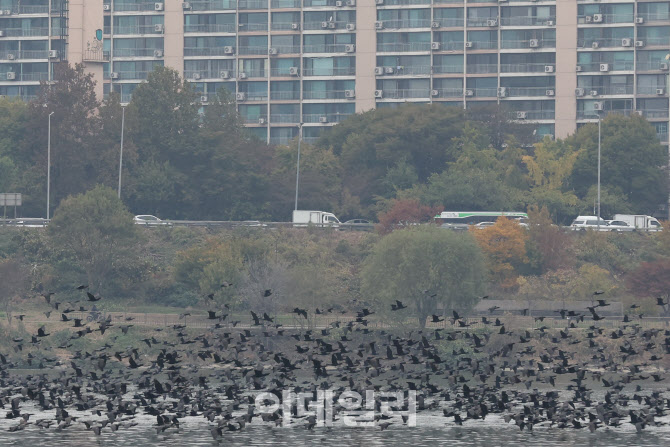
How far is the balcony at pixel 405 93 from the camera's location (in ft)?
646

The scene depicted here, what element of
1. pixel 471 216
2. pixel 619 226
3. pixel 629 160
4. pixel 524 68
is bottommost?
pixel 619 226

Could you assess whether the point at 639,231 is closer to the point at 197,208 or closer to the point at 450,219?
the point at 450,219

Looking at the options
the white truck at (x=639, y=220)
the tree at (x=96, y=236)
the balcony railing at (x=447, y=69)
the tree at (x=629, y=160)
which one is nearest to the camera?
the tree at (x=96, y=236)

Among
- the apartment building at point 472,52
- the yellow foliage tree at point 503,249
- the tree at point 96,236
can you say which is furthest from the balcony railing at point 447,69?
the tree at point 96,236

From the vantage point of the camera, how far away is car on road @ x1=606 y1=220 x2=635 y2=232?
153525 millimetres

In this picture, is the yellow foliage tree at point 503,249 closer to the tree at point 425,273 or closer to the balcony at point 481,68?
the tree at point 425,273

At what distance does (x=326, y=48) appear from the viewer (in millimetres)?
198500

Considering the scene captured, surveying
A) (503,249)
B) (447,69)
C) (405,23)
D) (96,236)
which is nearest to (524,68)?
(447,69)

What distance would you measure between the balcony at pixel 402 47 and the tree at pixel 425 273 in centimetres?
7305

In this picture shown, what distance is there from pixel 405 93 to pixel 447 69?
259 inches

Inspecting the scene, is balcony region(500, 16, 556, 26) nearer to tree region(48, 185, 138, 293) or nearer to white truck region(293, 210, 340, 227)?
white truck region(293, 210, 340, 227)

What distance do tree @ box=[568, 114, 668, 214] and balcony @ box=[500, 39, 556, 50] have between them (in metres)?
21.0

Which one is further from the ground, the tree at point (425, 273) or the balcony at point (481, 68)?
the balcony at point (481, 68)

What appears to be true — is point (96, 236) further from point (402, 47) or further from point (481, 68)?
point (481, 68)
